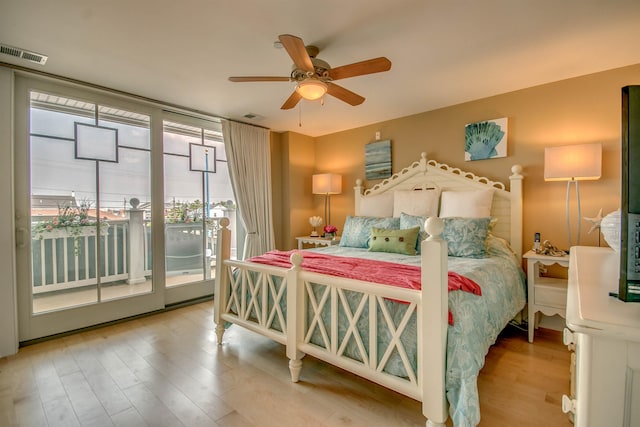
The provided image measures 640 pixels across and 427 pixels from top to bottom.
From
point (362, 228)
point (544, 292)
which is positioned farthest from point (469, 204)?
point (362, 228)

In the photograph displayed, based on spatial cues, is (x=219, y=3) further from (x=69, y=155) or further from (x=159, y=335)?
(x=159, y=335)

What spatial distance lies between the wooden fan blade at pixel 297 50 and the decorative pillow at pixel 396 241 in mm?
1681

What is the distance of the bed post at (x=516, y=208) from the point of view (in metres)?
2.94

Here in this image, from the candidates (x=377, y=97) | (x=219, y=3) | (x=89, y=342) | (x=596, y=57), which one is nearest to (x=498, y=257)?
(x=596, y=57)

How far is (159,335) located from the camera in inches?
108

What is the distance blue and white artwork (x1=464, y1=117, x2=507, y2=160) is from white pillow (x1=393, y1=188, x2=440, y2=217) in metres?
0.57

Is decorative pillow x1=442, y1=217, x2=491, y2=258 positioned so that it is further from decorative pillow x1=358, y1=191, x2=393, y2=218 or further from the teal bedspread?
decorative pillow x1=358, y1=191, x2=393, y2=218

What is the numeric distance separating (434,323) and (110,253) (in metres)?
3.17

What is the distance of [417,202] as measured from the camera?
3.38m

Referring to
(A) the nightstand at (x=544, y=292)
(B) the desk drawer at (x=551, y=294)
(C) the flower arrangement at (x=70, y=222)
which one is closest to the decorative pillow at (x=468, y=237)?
(A) the nightstand at (x=544, y=292)

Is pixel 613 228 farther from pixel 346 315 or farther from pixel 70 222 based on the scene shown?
pixel 70 222

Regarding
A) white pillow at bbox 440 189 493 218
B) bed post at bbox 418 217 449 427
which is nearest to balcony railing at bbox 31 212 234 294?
white pillow at bbox 440 189 493 218

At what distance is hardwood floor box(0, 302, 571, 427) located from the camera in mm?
1644

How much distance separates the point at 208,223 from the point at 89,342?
170cm
